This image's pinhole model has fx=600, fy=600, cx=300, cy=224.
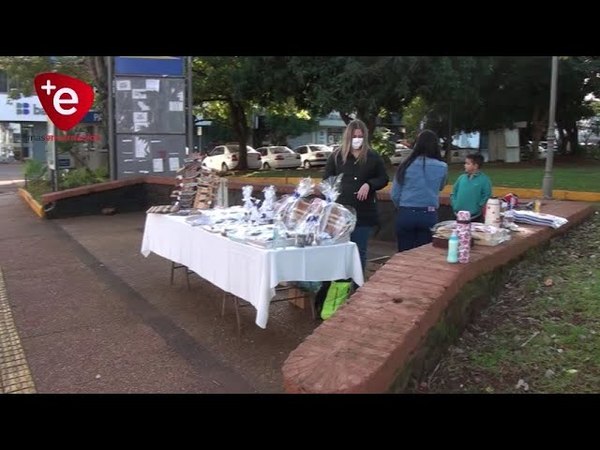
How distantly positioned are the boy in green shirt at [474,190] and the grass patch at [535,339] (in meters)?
1.15

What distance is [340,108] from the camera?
18.3 m

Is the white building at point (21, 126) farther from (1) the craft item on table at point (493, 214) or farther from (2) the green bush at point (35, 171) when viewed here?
(1) the craft item on table at point (493, 214)

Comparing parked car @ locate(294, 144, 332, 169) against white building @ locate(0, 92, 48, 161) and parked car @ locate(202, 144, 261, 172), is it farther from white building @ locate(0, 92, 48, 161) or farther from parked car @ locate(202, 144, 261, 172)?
white building @ locate(0, 92, 48, 161)

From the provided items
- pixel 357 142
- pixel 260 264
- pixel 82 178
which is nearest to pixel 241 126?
pixel 82 178

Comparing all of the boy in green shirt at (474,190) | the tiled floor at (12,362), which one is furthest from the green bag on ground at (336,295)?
the tiled floor at (12,362)

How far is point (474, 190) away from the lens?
5992 mm

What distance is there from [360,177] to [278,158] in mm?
28342

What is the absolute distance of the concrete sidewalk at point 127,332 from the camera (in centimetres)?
412

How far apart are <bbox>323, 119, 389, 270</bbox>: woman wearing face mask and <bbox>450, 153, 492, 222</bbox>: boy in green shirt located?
3.78ft

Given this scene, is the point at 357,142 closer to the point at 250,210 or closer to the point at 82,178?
the point at 250,210

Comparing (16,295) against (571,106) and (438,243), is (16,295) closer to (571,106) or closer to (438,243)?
(438,243)

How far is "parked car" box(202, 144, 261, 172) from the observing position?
1227 inches
